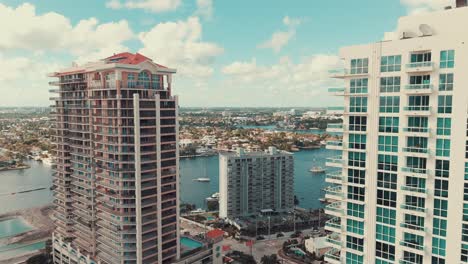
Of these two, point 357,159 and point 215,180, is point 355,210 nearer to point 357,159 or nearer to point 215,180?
point 357,159

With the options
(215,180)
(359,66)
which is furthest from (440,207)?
(215,180)

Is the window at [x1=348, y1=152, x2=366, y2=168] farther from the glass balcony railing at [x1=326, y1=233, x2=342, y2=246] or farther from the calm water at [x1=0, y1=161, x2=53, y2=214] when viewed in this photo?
the calm water at [x1=0, y1=161, x2=53, y2=214]

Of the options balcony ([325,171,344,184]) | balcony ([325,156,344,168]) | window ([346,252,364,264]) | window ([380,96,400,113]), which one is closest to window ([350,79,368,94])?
window ([380,96,400,113])

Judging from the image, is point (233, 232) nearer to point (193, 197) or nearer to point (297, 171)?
point (193, 197)

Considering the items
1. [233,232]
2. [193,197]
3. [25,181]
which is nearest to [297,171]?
[193,197]

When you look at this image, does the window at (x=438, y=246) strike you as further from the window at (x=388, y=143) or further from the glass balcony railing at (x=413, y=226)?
the window at (x=388, y=143)
